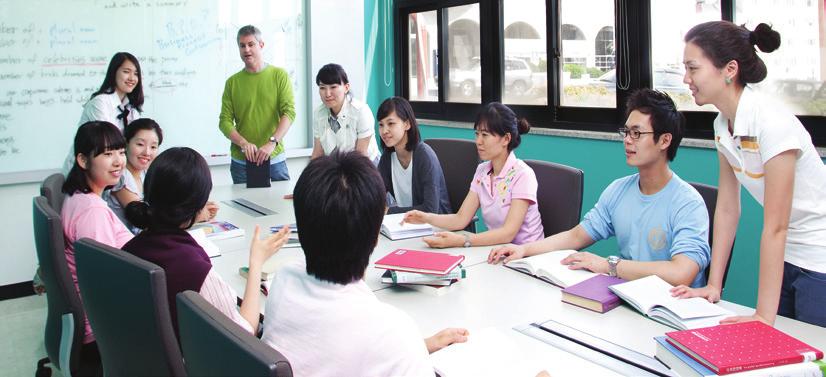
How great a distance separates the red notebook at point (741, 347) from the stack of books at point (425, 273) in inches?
26.5

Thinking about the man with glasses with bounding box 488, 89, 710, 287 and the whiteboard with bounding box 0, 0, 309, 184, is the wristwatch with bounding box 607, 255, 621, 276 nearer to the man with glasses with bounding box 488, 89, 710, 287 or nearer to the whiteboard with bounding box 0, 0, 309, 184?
the man with glasses with bounding box 488, 89, 710, 287

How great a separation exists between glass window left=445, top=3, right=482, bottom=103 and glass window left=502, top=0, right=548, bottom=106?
0.30 metres

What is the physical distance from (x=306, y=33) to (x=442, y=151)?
2.06m

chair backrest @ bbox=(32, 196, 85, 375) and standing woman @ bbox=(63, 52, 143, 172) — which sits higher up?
standing woman @ bbox=(63, 52, 143, 172)

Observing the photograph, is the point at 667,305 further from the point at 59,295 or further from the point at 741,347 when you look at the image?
the point at 59,295

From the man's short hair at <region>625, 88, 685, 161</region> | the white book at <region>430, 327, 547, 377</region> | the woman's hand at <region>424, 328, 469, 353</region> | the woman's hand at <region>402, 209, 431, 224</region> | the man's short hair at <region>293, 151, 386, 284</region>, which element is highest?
the man's short hair at <region>625, 88, 685, 161</region>

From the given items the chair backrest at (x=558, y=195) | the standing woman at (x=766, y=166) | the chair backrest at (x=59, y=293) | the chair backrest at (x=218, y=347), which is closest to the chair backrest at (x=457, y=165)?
the chair backrest at (x=558, y=195)

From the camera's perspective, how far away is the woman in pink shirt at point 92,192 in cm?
205

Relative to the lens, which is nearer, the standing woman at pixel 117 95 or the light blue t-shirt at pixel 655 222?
the light blue t-shirt at pixel 655 222

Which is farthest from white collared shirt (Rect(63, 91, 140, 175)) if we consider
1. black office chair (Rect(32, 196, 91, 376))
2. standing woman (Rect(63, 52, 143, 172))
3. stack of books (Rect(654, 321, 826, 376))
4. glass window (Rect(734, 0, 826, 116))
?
glass window (Rect(734, 0, 826, 116))

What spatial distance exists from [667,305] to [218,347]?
42.9 inches

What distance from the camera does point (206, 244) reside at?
7.61 feet

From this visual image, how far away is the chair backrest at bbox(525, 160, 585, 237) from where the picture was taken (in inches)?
96.8

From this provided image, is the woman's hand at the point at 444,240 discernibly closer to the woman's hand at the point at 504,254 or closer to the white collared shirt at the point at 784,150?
the woman's hand at the point at 504,254
